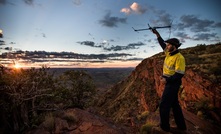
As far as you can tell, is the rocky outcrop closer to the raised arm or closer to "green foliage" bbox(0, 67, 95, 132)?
"green foliage" bbox(0, 67, 95, 132)

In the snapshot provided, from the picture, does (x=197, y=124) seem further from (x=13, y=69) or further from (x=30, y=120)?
(x=13, y=69)

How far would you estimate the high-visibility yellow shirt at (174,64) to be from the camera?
6.12 metres

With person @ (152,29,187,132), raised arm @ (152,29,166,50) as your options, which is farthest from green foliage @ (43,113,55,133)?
raised arm @ (152,29,166,50)

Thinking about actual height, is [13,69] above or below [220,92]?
above

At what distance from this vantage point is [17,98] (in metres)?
8.17

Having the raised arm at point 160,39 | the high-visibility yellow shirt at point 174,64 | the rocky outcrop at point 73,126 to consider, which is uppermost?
the raised arm at point 160,39

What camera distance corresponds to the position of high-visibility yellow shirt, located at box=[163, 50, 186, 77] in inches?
241

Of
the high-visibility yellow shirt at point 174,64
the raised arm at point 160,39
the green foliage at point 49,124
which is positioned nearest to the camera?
the high-visibility yellow shirt at point 174,64

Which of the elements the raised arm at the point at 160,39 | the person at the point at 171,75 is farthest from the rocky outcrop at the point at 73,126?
the raised arm at the point at 160,39

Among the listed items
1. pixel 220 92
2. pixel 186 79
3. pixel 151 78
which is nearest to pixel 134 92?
pixel 151 78

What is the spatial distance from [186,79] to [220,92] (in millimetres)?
4036

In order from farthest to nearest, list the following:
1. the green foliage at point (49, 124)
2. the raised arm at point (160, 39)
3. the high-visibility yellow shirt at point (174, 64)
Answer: the green foliage at point (49, 124), the raised arm at point (160, 39), the high-visibility yellow shirt at point (174, 64)

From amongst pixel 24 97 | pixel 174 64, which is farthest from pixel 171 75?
pixel 24 97

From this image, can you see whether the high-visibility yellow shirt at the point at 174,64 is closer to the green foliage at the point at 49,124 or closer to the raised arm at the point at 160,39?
the raised arm at the point at 160,39
